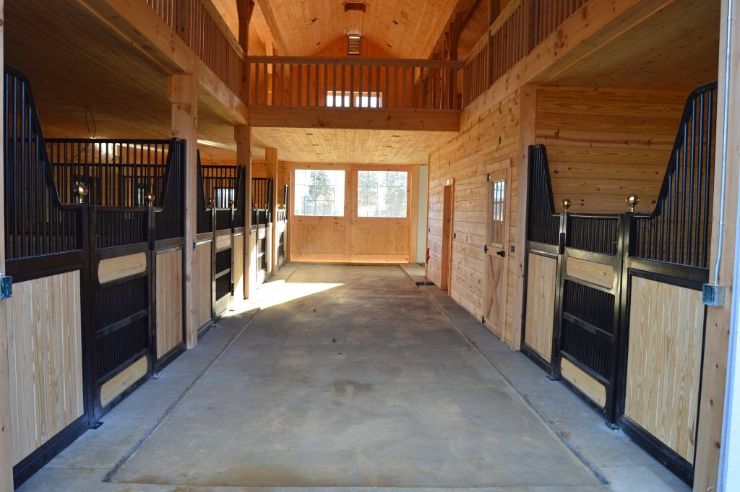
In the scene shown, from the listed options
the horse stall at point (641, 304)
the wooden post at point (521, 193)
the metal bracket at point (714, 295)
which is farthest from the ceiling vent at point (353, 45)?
the metal bracket at point (714, 295)

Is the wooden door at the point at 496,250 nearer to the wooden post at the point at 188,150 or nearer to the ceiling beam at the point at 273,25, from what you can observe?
the wooden post at the point at 188,150

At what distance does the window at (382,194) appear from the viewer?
43.3ft

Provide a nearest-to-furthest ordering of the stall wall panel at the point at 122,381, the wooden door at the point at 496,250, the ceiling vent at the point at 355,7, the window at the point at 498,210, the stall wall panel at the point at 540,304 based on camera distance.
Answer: the stall wall panel at the point at 122,381
the stall wall panel at the point at 540,304
the wooden door at the point at 496,250
the window at the point at 498,210
the ceiling vent at the point at 355,7

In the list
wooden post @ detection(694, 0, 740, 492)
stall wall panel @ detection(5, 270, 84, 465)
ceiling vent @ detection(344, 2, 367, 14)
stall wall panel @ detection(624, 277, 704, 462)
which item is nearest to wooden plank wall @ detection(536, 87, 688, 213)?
stall wall panel @ detection(624, 277, 704, 462)

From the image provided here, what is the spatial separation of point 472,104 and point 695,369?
4691 mm

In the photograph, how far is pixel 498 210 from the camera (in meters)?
5.62

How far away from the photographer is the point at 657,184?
4695mm

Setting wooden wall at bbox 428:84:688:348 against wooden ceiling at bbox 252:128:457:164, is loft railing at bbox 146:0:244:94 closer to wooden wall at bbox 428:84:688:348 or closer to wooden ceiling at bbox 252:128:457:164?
wooden ceiling at bbox 252:128:457:164

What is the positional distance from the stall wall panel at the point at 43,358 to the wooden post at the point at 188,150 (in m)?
1.84

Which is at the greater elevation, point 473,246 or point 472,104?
point 472,104

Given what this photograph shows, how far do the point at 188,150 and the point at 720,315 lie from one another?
4.01 metres

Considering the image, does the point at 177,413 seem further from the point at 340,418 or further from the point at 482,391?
the point at 482,391

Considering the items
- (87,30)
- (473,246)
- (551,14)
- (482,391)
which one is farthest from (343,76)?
(482,391)

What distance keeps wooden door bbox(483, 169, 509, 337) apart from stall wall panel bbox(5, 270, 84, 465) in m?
3.71
